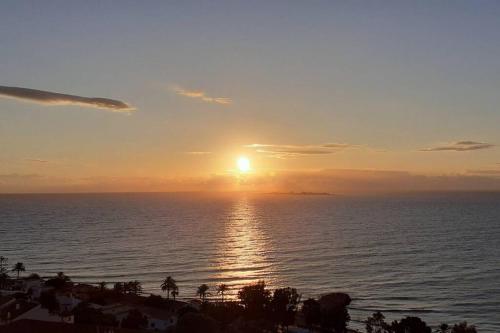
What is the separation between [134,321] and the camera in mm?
47938

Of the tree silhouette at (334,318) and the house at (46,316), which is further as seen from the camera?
the tree silhouette at (334,318)

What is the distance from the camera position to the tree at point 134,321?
1881 inches

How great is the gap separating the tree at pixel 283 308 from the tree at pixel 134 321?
13.4m

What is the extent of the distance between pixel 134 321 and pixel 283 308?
15682 mm

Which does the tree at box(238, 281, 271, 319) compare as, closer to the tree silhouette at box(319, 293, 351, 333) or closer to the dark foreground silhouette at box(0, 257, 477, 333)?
the dark foreground silhouette at box(0, 257, 477, 333)

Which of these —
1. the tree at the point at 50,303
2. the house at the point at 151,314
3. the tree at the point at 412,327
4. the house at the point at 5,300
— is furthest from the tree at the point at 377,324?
the house at the point at 5,300

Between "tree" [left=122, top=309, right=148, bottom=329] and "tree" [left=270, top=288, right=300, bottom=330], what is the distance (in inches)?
527

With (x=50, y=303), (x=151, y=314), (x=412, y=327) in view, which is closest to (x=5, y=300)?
(x=50, y=303)

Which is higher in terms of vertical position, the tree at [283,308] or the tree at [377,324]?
the tree at [283,308]

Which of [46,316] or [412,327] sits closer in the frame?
[412,327]

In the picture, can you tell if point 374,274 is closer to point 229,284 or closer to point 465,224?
point 229,284

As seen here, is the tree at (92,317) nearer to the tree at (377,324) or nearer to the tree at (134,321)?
the tree at (134,321)

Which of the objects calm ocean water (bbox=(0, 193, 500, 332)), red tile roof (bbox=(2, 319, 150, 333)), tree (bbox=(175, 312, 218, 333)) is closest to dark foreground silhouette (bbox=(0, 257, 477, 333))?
red tile roof (bbox=(2, 319, 150, 333))

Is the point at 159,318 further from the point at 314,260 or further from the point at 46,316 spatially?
the point at 314,260
